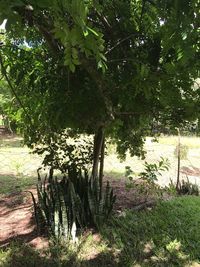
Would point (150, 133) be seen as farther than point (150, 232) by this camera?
Yes

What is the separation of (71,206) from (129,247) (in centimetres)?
80

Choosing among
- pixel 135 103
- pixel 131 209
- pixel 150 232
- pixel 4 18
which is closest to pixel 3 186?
pixel 131 209

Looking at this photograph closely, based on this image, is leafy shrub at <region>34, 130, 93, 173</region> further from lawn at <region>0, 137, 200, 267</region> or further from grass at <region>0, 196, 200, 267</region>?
grass at <region>0, 196, 200, 267</region>

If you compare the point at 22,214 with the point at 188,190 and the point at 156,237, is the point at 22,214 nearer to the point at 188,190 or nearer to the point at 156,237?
the point at 156,237

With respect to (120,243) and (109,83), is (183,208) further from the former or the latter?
(109,83)

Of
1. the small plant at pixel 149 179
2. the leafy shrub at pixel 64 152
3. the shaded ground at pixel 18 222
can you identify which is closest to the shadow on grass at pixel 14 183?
the shaded ground at pixel 18 222

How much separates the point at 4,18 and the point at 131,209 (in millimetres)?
4061

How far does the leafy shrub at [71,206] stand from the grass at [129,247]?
0.58 feet

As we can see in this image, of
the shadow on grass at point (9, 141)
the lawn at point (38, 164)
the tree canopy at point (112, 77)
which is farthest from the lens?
the shadow on grass at point (9, 141)

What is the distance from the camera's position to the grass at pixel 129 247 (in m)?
3.96

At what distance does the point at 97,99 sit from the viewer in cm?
407

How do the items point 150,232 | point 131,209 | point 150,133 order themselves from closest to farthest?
point 150,232 → point 131,209 → point 150,133

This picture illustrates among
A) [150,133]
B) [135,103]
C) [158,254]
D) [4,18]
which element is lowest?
[158,254]

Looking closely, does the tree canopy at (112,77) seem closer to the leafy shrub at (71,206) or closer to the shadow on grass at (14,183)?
the leafy shrub at (71,206)
